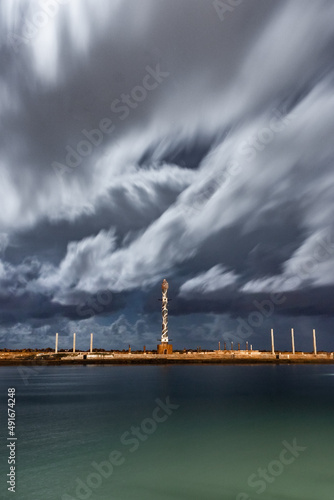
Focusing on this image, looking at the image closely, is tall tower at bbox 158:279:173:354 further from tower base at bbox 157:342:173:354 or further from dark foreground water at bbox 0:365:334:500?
dark foreground water at bbox 0:365:334:500

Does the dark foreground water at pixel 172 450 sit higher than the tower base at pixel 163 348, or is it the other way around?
the tower base at pixel 163 348

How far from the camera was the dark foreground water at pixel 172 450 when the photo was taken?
63.2ft

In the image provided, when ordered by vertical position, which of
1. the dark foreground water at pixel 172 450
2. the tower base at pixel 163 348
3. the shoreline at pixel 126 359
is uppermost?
the tower base at pixel 163 348

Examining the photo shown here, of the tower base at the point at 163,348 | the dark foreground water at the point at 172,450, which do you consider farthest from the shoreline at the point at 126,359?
the dark foreground water at the point at 172,450

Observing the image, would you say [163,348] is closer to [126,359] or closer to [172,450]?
[126,359]

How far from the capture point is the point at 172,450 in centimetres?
2677

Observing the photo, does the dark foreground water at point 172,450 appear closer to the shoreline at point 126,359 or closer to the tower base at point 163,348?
the shoreline at point 126,359

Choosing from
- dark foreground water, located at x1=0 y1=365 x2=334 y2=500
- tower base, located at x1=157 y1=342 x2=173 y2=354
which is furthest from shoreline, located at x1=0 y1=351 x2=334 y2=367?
dark foreground water, located at x1=0 y1=365 x2=334 y2=500

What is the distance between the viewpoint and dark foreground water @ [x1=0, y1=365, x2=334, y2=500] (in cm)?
1925

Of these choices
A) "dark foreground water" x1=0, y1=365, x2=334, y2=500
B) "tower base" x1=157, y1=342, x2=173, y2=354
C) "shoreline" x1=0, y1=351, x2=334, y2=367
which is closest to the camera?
"dark foreground water" x1=0, y1=365, x2=334, y2=500

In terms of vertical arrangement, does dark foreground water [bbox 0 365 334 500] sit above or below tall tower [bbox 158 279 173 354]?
below

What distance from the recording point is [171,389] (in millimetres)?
64938

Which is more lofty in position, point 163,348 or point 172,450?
point 163,348

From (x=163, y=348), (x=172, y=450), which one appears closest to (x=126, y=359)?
(x=163, y=348)
